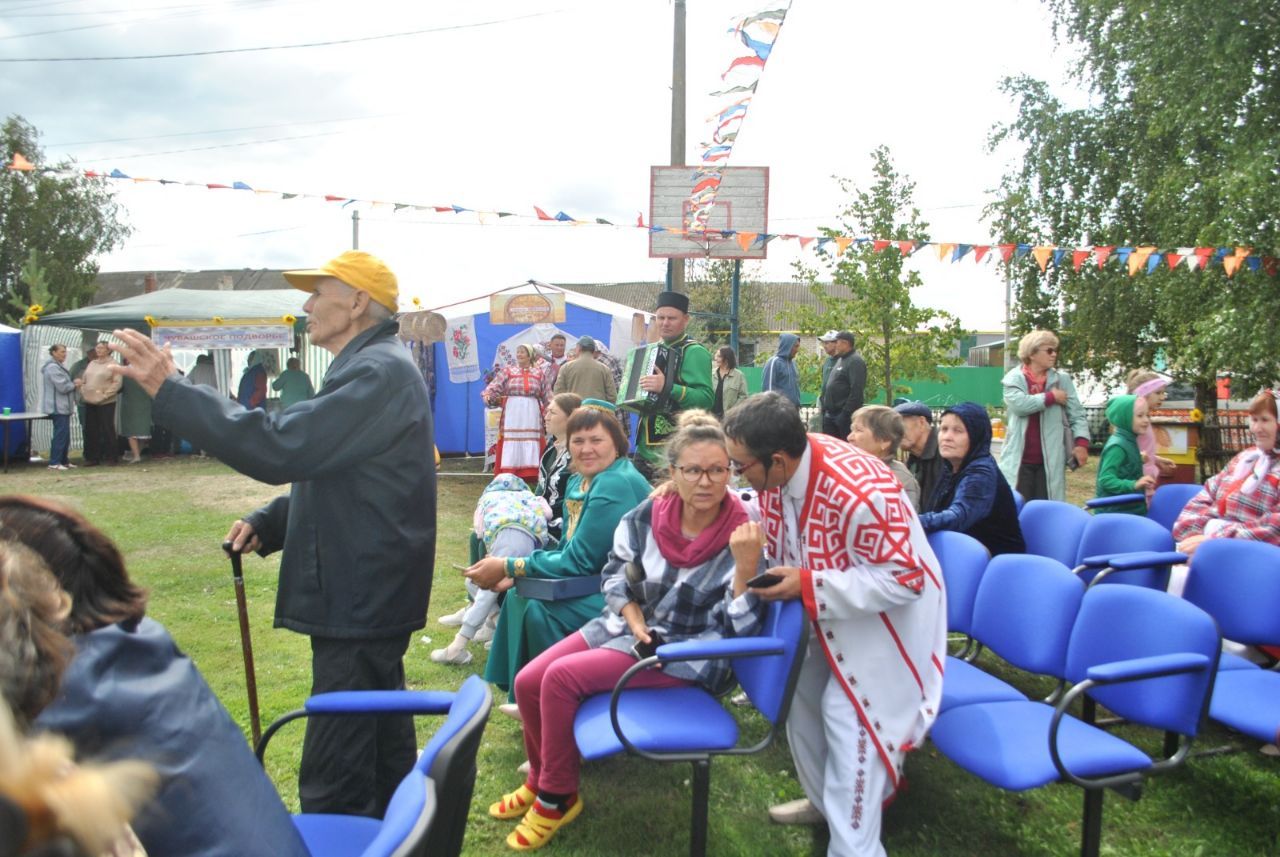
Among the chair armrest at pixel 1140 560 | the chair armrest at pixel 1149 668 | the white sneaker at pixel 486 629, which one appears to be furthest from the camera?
the white sneaker at pixel 486 629

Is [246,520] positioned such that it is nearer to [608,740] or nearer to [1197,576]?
[608,740]

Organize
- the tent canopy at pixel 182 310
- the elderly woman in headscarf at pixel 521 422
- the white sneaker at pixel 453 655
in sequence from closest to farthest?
the white sneaker at pixel 453 655 → the elderly woman in headscarf at pixel 521 422 → the tent canopy at pixel 182 310

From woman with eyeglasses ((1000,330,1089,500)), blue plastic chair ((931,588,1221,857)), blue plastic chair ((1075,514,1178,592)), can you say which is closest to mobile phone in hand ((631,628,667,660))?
blue plastic chair ((931,588,1221,857))

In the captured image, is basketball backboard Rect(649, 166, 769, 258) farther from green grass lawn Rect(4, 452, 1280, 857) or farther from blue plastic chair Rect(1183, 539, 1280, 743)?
blue plastic chair Rect(1183, 539, 1280, 743)

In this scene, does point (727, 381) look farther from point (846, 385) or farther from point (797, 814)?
point (797, 814)

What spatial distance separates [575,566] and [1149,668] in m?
2.00

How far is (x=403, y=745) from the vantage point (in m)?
2.84

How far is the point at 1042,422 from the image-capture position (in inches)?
248

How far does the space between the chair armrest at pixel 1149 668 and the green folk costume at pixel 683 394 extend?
11.8ft

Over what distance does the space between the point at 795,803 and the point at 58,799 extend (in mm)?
2998

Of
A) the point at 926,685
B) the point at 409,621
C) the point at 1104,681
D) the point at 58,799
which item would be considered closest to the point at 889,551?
the point at 926,685

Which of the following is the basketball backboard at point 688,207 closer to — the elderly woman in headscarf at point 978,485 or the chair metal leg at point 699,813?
the elderly woman in headscarf at point 978,485

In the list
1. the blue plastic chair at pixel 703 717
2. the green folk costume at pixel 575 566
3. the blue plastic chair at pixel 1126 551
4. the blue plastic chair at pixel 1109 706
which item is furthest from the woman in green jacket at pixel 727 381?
the blue plastic chair at pixel 703 717

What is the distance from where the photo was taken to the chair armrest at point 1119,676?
2.57 metres
